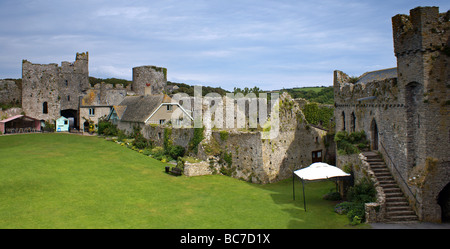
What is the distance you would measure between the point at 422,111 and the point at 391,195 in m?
4.36

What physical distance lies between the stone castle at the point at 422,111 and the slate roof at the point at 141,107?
2912cm

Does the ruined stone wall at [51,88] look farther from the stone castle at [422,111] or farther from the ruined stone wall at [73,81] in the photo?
the stone castle at [422,111]

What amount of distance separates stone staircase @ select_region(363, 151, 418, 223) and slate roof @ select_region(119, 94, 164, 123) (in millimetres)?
27593

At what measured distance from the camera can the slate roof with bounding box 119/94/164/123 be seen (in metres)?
40.5

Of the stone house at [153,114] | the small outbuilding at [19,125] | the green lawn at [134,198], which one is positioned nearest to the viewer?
the green lawn at [134,198]

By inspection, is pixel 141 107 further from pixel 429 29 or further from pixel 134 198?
pixel 429 29

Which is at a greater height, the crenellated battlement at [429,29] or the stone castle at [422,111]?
the crenellated battlement at [429,29]

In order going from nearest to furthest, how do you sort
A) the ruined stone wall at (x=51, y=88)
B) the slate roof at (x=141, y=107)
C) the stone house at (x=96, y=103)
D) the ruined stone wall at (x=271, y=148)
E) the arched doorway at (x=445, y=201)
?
the arched doorway at (x=445, y=201) → the ruined stone wall at (x=271, y=148) → the slate roof at (x=141, y=107) → the stone house at (x=96, y=103) → the ruined stone wall at (x=51, y=88)

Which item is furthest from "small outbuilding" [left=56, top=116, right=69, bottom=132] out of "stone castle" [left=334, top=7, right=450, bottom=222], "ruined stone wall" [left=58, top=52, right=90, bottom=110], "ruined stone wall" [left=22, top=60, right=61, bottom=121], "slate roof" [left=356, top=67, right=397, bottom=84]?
"stone castle" [left=334, top=7, right=450, bottom=222]

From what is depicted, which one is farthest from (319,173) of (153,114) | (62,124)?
(62,124)

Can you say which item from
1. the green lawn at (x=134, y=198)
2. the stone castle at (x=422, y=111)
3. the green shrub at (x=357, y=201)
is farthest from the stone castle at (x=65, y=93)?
the stone castle at (x=422, y=111)

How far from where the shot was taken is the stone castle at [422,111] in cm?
1474

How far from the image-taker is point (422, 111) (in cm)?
1512

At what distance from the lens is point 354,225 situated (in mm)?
14836
